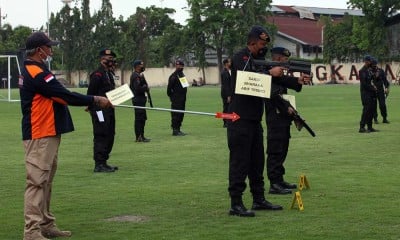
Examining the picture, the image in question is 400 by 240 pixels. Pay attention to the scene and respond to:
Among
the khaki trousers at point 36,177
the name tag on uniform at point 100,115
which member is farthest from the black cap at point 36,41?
the name tag on uniform at point 100,115

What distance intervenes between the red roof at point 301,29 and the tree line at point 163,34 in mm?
5523

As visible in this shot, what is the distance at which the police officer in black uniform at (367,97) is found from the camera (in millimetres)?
19484

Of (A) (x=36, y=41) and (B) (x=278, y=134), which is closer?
(A) (x=36, y=41)

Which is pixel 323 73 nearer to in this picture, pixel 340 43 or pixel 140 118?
pixel 340 43

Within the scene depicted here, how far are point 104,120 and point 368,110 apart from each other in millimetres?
9288

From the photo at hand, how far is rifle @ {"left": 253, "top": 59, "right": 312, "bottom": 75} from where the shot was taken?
331 inches

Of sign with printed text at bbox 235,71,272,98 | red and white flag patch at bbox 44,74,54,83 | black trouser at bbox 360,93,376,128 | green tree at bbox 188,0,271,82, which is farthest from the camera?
green tree at bbox 188,0,271,82

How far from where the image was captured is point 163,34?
97.5 meters

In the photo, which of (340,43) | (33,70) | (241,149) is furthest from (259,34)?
(340,43)

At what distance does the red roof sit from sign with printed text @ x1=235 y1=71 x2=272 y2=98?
3496 inches

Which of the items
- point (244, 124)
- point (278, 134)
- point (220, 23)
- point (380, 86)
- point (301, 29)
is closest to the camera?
point (244, 124)

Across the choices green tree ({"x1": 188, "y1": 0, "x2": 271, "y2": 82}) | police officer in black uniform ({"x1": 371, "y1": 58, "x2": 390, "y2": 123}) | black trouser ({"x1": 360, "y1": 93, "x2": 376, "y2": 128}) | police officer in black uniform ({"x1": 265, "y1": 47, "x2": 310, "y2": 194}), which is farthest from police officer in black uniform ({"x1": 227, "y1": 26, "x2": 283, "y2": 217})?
green tree ({"x1": 188, "y1": 0, "x2": 271, "y2": 82})

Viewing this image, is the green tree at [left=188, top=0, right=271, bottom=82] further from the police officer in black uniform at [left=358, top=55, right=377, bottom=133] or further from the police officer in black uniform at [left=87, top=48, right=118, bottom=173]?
the police officer in black uniform at [left=87, top=48, right=118, bottom=173]

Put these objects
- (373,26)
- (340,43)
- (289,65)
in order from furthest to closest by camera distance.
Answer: (340,43), (373,26), (289,65)
